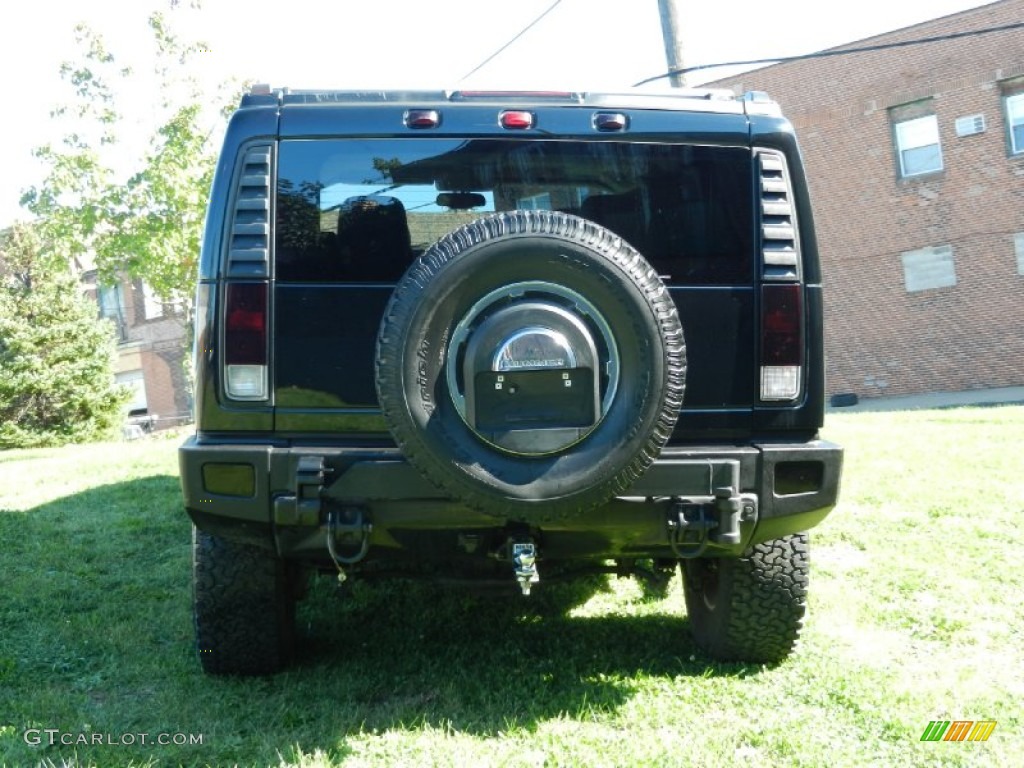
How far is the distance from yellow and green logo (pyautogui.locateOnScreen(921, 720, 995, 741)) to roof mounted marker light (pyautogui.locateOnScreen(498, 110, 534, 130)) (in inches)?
90.9

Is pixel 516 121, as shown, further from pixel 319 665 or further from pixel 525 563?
pixel 319 665

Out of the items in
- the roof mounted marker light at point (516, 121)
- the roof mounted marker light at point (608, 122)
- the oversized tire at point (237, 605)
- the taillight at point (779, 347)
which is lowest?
the oversized tire at point (237, 605)

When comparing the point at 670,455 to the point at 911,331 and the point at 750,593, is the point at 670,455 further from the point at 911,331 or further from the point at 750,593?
the point at 911,331

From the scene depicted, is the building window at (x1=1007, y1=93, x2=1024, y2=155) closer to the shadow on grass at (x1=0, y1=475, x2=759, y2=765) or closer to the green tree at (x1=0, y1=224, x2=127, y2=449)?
the green tree at (x1=0, y1=224, x2=127, y2=449)

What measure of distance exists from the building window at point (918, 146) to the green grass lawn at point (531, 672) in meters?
17.5

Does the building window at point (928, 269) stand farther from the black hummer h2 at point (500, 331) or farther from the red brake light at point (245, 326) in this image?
the red brake light at point (245, 326)

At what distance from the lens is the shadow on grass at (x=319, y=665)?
10.6 feet

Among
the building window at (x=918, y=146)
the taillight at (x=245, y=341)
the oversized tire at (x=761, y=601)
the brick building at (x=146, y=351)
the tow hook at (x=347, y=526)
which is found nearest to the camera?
the tow hook at (x=347, y=526)

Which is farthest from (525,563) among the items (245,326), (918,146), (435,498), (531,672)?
(918,146)

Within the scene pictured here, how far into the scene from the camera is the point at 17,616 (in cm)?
459

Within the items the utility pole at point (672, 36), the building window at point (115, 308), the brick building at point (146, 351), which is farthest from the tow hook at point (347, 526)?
the building window at point (115, 308)

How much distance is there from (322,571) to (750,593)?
1.60 metres

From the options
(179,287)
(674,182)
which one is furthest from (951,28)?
(674,182)

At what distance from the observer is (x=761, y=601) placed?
3.58 m
